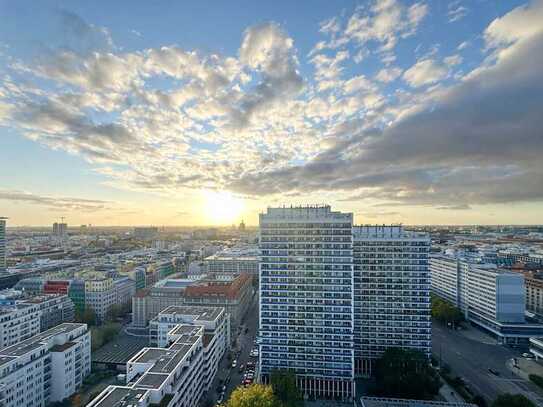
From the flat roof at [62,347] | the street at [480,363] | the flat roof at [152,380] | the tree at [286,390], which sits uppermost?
the flat roof at [152,380]

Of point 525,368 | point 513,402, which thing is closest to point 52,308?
point 513,402

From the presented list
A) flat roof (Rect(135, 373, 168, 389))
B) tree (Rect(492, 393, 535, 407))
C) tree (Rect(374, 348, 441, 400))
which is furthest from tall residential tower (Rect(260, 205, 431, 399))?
flat roof (Rect(135, 373, 168, 389))

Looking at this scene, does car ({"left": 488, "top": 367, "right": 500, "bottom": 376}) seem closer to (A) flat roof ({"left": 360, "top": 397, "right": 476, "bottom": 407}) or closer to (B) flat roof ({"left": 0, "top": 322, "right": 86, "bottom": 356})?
(A) flat roof ({"left": 360, "top": 397, "right": 476, "bottom": 407})

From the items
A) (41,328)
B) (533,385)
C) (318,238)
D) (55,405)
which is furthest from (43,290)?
(533,385)

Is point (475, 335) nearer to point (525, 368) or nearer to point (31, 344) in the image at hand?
point (525, 368)

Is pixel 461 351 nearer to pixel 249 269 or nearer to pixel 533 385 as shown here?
pixel 533 385

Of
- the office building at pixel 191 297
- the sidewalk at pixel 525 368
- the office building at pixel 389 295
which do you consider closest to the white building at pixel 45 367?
the office building at pixel 191 297

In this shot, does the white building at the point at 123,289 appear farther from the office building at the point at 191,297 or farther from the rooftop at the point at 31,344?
the rooftop at the point at 31,344
